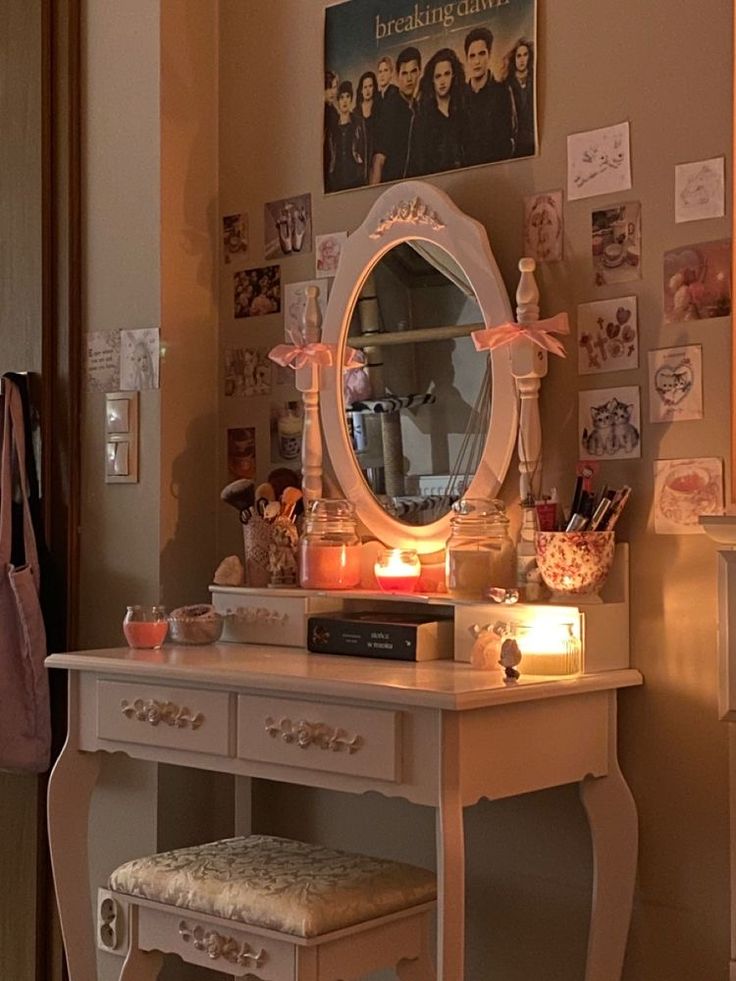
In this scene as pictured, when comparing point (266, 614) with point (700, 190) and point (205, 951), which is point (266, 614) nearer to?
point (205, 951)

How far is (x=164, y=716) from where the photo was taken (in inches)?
85.0

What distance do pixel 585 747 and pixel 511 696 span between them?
241 millimetres

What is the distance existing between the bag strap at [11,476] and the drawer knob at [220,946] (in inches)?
34.5

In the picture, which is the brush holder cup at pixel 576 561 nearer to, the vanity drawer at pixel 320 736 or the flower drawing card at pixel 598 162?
the vanity drawer at pixel 320 736

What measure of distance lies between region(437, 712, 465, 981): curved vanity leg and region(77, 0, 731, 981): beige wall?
43 cm

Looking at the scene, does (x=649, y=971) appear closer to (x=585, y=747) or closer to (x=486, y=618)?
(x=585, y=747)

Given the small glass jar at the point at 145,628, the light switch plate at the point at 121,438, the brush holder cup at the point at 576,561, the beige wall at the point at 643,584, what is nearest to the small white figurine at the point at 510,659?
the brush holder cup at the point at 576,561

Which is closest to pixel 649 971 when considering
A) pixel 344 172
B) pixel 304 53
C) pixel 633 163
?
pixel 633 163

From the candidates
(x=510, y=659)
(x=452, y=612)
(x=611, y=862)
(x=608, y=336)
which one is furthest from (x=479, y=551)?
(x=611, y=862)

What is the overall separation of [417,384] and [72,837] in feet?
3.21

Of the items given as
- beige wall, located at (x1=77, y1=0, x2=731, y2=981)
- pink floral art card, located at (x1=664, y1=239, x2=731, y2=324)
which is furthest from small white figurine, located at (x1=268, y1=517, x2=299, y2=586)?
pink floral art card, located at (x1=664, y1=239, x2=731, y2=324)

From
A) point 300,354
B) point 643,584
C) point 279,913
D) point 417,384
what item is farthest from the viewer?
point 300,354

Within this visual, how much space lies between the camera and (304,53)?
2.61 metres

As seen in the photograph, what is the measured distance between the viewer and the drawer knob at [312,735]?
6.31 feet
